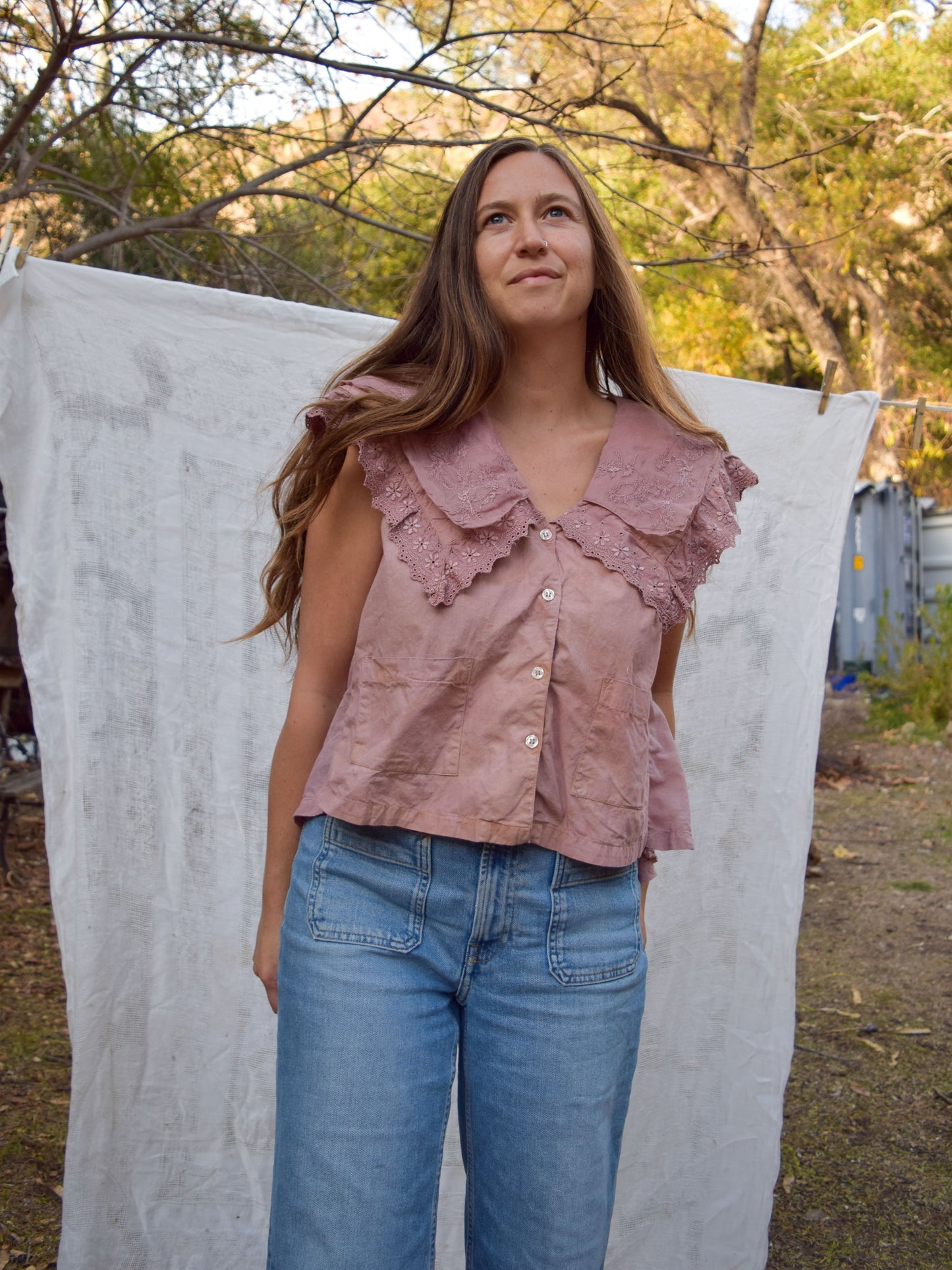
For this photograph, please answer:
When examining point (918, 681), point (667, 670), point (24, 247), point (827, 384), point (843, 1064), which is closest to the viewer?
point (667, 670)

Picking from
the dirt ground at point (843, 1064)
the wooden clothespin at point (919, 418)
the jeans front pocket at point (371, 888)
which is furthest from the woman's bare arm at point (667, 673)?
the dirt ground at point (843, 1064)

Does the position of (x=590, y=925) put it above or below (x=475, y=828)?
below

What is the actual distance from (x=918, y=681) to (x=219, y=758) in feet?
27.4

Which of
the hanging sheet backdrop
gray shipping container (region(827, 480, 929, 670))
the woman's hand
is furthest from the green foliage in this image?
the woman's hand

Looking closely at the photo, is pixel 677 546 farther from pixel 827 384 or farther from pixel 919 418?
pixel 919 418

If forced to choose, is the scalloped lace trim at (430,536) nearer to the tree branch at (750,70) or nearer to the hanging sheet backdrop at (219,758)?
the hanging sheet backdrop at (219,758)

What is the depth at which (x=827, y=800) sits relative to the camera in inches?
297

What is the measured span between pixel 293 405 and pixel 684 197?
1005cm

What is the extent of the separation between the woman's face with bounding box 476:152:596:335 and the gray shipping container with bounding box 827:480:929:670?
10.4 meters

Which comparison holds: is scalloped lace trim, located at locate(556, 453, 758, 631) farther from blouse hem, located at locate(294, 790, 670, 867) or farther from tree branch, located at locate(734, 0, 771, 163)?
tree branch, located at locate(734, 0, 771, 163)

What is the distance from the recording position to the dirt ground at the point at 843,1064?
2910 mm

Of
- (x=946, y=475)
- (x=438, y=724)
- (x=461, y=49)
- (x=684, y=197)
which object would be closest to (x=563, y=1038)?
(x=438, y=724)

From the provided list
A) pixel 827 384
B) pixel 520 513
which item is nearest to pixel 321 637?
pixel 520 513

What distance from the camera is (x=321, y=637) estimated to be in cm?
167
